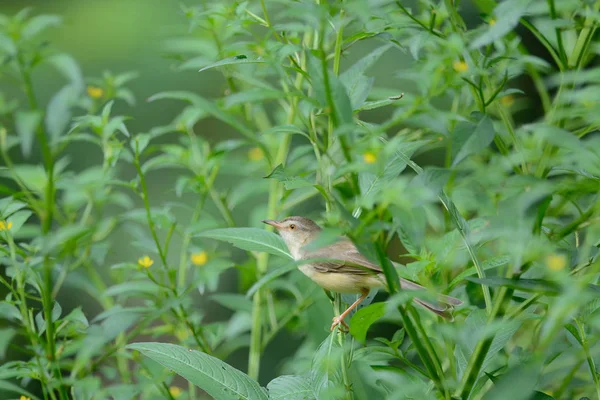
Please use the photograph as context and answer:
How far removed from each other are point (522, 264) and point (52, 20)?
0.99 meters

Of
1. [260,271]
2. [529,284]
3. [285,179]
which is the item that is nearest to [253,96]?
[285,179]

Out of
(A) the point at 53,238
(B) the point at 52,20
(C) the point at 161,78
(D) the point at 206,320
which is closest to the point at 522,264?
(A) the point at 53,238

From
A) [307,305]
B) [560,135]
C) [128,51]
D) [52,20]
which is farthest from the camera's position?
[128,51]

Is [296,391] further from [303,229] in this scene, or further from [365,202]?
[303,229]

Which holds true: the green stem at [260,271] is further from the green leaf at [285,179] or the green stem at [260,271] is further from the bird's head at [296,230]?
the green leaf at [285,179]

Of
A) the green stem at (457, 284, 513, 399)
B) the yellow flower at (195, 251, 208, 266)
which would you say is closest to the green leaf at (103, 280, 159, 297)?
the yellow flower at (195, 251, 208, 266)

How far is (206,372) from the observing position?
5.64 ft

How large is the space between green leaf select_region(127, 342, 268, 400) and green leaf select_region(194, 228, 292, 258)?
0.89 ft

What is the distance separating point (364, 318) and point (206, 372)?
46 centimetres

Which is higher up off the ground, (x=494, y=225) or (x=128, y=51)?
(x=494, y=225)

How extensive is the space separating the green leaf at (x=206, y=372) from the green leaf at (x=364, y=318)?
37cm

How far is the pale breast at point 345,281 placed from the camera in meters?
2.17

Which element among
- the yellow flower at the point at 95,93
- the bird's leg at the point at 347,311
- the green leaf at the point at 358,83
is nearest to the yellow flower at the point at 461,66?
the green leaf at the point at 358,83

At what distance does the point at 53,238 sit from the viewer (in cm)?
132
